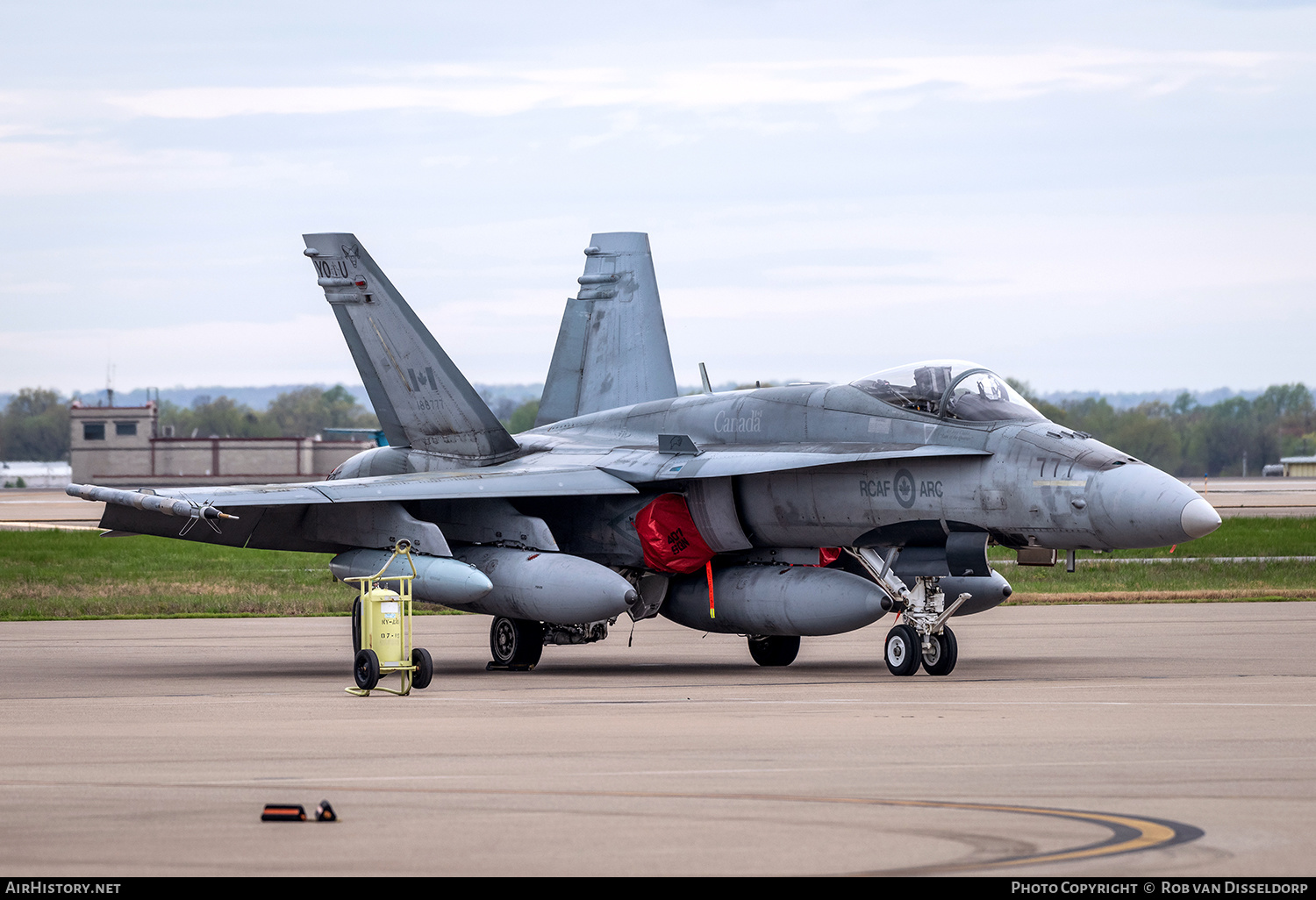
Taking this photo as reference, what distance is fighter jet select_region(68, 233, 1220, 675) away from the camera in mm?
15008

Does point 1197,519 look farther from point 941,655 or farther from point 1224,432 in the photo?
point 1224,432

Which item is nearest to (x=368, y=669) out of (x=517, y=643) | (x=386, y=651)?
(x=386, y=651)

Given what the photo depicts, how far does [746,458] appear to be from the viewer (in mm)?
16547

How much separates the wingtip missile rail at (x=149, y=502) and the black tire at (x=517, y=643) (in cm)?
327

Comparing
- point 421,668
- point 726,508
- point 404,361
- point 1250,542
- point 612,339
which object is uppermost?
point 612,339

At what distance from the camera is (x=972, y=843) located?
689cm

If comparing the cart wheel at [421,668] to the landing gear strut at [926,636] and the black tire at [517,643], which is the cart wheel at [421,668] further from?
the landing gear strut at [926,636]

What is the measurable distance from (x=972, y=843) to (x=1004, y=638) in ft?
44.1

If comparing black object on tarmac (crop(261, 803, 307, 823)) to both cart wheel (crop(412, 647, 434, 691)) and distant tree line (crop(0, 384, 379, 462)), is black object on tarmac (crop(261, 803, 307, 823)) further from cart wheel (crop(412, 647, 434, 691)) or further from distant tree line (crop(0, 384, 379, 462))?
distant tree line (crop(0, 384, 379, 462))

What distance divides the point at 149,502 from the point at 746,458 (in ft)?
18.7

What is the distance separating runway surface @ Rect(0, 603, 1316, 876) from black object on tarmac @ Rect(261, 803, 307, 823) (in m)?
0.05

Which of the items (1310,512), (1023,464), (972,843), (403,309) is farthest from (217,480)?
(972,843)

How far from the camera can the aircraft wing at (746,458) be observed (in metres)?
15.5

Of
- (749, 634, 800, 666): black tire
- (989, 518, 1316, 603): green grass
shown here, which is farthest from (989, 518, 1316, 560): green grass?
(749, 634, 800, 666): black tire
